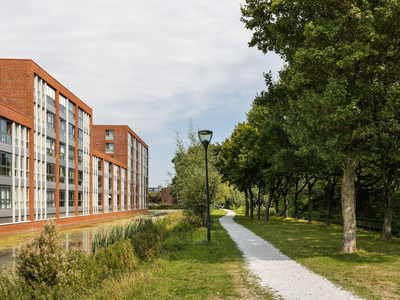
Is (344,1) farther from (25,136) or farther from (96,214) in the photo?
(96,214)

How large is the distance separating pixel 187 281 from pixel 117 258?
2.82m

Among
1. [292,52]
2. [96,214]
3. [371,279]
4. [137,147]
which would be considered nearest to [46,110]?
[96,214]

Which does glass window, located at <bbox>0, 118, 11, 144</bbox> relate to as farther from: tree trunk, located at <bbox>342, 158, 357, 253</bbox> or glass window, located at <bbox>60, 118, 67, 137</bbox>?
tree trunk, located at <bbox>342, 158, 357, 253</bbox>

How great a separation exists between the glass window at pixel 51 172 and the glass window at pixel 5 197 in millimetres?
7928

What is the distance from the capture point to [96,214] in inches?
2109

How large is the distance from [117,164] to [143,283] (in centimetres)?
6238

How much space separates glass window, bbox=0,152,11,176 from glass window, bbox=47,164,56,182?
796 centimetres

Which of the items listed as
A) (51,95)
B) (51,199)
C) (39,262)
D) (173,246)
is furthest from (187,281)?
(51,95)

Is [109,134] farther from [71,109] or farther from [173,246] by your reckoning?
[173,246]

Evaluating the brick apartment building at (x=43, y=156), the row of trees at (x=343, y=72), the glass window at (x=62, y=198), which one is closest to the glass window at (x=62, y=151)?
the brick apartment building at (x=43, y=156)

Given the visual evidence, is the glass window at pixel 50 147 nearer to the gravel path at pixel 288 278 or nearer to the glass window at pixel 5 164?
the glass window at pixel 5 164

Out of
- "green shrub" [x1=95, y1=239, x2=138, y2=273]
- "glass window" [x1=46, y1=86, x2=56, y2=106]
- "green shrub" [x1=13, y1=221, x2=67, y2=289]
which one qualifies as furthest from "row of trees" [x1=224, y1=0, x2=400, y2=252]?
"glass window" [x1=46, y1=86, x2=56, y2=106]

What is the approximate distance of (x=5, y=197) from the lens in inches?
1131

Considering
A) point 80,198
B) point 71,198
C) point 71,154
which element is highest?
point 71,154
